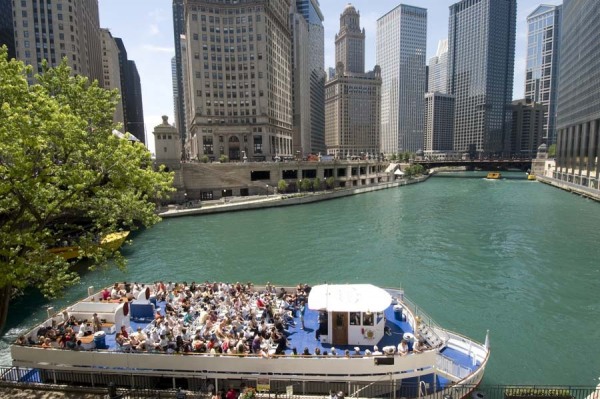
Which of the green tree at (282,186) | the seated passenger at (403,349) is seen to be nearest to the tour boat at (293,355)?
the seated passenger at (403,349)

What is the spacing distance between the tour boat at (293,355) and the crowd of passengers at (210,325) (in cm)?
9

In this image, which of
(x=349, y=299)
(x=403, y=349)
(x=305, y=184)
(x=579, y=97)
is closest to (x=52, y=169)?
(x=349, y=299)

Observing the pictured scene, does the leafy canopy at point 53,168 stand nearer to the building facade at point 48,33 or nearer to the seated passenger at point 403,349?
the seated passenger at point 403,349

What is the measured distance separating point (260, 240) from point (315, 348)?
37919mm

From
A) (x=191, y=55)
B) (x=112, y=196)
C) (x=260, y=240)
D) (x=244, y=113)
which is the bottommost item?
(x=260, y=240)

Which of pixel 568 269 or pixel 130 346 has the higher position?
pixel 130 346

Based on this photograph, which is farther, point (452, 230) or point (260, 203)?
point (260, 203)

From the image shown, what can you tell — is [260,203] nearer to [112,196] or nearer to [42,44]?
[112,196]

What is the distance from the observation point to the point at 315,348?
17422 millimetres

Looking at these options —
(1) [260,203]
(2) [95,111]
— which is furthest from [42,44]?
(2) [95,111]

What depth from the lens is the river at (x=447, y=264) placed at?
943 inches

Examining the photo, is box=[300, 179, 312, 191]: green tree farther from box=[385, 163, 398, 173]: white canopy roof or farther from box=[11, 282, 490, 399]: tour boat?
box=[11, 282, 490, 399]: tour boat

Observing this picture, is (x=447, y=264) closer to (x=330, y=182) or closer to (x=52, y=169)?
(x=52, y=169)

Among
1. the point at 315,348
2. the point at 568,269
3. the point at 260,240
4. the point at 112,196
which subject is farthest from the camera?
the point at 260,240
